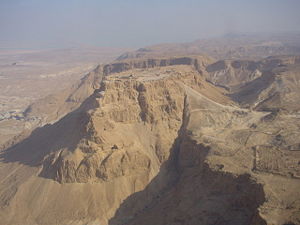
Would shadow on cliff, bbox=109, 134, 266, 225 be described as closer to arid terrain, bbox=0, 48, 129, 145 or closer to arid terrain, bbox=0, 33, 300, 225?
arid terrain, bbox=0, 33, 300, 225

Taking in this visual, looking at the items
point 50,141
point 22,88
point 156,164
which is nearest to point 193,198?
point 156,164

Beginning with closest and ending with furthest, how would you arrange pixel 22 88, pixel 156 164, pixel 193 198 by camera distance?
pixel 193 198 < pixel 156 164 < pixel 22 88

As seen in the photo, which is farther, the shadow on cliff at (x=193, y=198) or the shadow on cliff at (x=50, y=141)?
the shadow on cliff at (x=50, y=141)

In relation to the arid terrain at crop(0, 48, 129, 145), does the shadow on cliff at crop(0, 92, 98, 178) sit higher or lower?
higher

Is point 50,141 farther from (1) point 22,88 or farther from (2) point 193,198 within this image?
(1) point 22,88

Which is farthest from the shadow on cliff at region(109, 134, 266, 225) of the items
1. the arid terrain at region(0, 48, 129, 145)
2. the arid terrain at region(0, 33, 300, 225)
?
the arid terrain at region(0, 48, 129, 145)

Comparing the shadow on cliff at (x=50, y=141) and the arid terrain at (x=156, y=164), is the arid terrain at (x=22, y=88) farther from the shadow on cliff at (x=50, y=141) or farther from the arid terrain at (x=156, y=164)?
the arid terrain at (x=156, y=164)

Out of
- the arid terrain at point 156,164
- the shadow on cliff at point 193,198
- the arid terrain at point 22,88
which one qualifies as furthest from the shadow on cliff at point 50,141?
the arid terrain at point 22,88
